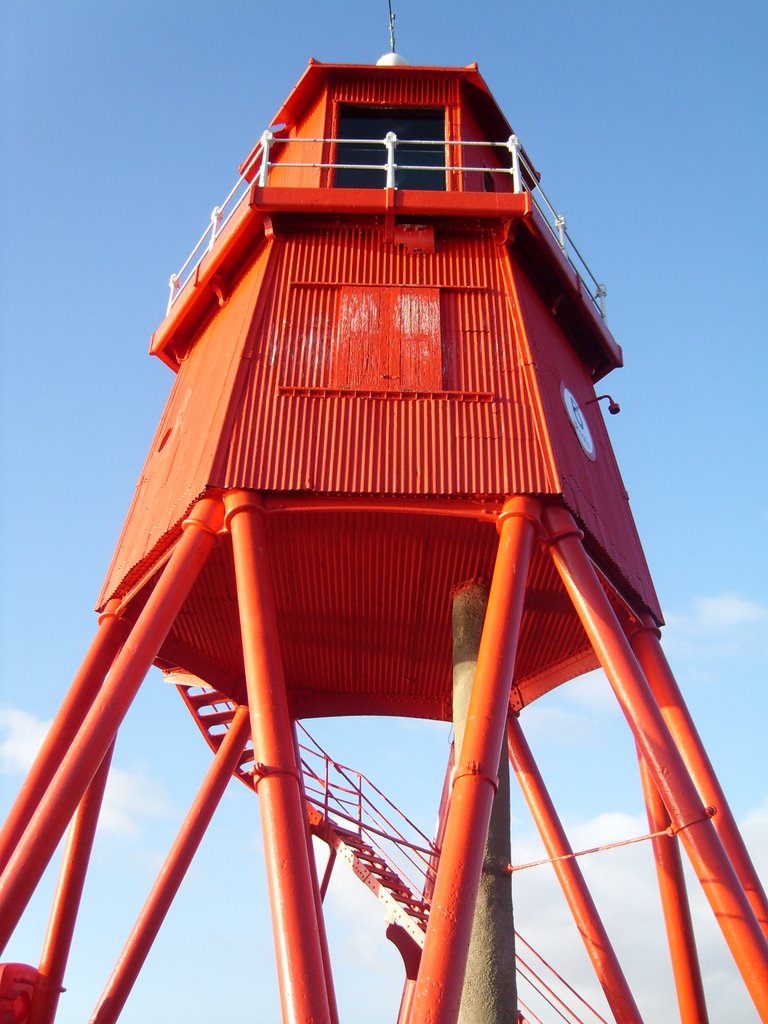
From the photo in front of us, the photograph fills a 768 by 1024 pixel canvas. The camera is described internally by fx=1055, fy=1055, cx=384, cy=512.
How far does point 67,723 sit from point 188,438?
127 inches

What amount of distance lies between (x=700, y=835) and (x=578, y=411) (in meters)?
5.60

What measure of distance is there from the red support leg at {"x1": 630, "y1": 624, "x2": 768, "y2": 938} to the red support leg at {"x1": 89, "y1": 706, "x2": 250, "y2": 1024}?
507 centimetres

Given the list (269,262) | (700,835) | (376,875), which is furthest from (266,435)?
(376,875)

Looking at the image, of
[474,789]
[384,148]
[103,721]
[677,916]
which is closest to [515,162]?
[384,148]

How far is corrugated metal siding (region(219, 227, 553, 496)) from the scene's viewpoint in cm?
1002

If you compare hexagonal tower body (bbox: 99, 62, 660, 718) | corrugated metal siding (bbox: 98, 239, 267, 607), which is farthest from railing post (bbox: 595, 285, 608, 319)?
corrugated metal siding (bbox: 98, 239, 267, 607)

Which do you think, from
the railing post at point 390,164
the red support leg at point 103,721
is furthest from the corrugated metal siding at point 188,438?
the railing post at point 390,164

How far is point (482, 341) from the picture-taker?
445 inches

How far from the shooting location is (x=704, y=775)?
32.7 ft

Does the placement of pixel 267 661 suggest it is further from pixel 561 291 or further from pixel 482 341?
pixel 561 291

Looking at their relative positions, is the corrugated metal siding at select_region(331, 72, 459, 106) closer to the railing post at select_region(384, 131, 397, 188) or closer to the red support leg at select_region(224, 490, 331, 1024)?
the railing post at select_region(384, 131, 397, 188)

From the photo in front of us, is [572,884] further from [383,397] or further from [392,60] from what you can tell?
[392,60]

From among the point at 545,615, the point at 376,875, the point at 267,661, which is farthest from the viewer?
the point at 376,875

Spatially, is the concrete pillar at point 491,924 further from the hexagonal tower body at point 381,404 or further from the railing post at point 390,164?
the railing post at point 390,164
